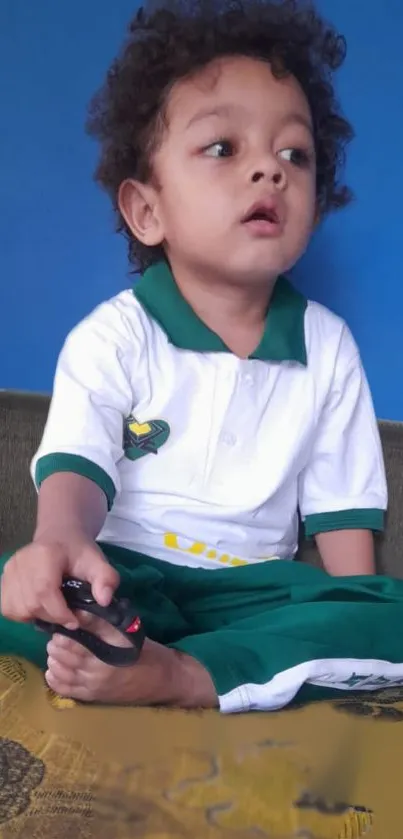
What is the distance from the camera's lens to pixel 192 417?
0.90 m

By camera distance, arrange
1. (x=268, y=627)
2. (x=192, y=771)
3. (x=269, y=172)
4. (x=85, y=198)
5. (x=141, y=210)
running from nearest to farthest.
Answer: (x=192, y=771) < (x=268, y=627) < (x=269, y=172) < (x=141, y=210) < (x=85, y=198)

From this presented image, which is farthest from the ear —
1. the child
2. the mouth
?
the mouth

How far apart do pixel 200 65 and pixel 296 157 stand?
129 mm

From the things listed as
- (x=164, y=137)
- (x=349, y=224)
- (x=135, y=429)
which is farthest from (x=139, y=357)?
(x=349, y=224)

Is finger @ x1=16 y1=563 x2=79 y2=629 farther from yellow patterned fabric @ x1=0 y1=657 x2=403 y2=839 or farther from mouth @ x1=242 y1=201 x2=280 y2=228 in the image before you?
mouth @ x1=242 y1=201 x2=280 y2=228

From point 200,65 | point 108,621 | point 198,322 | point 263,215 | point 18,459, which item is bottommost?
point 18,459

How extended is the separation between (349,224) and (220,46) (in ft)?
0.92

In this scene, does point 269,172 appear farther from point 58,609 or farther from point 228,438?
point 58,609

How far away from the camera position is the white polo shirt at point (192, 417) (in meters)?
0.88

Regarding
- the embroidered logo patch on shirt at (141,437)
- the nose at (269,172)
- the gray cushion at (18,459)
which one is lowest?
the gray cushion at (18,459)

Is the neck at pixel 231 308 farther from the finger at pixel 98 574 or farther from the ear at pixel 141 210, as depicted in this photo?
the finger at pixel 98 574

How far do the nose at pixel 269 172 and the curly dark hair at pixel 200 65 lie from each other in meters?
0.10

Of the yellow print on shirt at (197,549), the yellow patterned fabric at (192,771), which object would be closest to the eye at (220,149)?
the yellow print on shirt at (197,549)

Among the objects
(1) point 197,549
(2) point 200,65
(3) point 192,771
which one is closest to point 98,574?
(3) point 192,771
